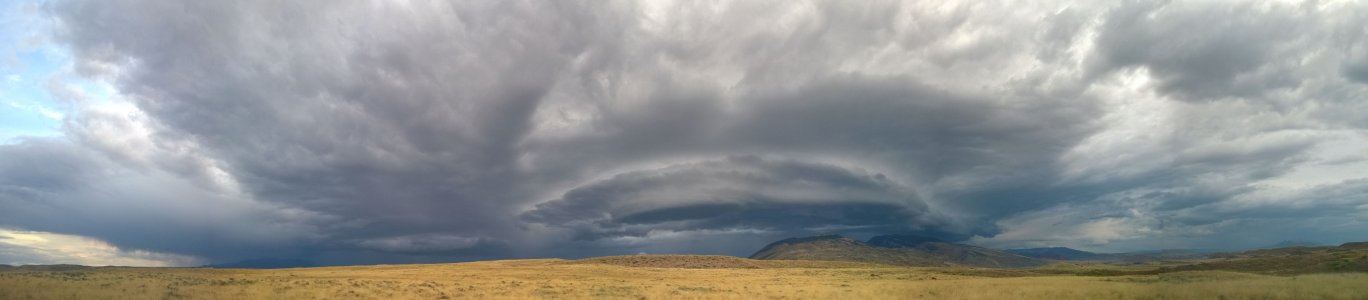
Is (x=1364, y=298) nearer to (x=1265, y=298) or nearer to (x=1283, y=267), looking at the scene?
(x=1265, y=298)

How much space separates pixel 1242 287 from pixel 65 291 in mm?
63214

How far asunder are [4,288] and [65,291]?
2.46 meters

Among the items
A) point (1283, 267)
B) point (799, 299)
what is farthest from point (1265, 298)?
point (1283, 267)

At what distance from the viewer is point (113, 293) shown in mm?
34031

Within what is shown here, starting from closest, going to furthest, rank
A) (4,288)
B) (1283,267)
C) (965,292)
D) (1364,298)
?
(1364,298)
(4,288)
(965,292)
(1283,267)

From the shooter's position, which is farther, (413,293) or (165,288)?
(413,293)

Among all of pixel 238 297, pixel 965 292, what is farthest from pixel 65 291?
pixel 965 292

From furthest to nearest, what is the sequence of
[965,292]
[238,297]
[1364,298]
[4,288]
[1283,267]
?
[1283,267] < [965,292] < [238,297] < [4,288] < [1364,298]

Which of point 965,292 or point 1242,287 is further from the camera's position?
point 965,292

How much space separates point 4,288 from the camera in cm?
3303

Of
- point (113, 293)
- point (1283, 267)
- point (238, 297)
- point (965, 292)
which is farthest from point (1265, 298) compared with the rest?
point (113, 293)

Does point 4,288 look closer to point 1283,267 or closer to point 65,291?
point 65,291

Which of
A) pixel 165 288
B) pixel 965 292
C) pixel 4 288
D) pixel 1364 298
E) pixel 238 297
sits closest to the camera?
pixel 1364 298

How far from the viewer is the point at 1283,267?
195ft
